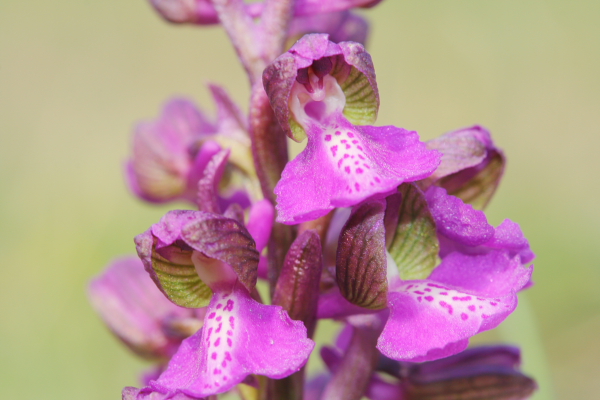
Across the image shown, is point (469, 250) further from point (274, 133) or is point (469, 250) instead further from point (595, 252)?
point (595, 252)

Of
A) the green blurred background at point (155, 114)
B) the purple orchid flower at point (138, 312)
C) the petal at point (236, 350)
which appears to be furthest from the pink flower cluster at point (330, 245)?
the green blurred background at point (155, 114)

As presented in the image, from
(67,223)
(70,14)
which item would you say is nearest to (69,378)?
(67,223)

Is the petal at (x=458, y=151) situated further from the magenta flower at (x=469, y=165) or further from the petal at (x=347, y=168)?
the petal at (x=347, y=168)

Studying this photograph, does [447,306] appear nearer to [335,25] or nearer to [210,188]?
[210,188]

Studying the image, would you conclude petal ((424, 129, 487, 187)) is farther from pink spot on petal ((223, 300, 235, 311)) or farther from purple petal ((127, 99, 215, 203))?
purple petal ((127, 99, 215, 203))

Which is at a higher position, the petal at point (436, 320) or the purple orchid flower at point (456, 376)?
the petal at point (436, 320)

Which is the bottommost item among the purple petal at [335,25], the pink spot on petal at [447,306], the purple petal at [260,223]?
the pink spot on petal at [447,306]

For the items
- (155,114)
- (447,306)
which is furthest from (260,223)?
(155,114)
